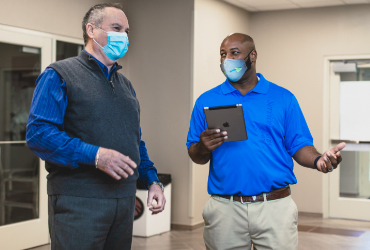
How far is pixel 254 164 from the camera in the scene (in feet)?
7.20

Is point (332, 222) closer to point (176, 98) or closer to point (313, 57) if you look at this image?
point (313, 57)

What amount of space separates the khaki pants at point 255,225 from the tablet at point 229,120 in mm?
367

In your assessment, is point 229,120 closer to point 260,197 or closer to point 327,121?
point 260,197

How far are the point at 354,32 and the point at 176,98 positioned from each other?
276 centimetres

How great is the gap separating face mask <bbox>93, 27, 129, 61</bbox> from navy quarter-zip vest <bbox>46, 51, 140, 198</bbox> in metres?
0.10

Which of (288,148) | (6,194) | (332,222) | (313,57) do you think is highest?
(313,57)

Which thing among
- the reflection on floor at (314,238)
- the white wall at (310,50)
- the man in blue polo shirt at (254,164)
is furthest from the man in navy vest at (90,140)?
the white wall at (310,50)

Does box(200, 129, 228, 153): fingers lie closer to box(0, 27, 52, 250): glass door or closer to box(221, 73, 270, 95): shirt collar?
box(221, 73, 270, 95): shirt collar

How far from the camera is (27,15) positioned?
4512mm

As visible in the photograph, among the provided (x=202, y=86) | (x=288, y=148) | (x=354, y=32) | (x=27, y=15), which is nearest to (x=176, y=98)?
(x=202, y=86)

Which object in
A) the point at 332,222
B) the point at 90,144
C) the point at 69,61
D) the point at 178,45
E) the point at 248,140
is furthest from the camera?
the point at 332,222

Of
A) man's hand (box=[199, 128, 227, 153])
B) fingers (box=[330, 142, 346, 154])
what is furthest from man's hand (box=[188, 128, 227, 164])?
fingers (box=[330, 142, 346, 154])

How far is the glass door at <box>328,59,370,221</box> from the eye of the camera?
6.38 meters

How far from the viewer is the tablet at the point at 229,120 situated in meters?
2.02
